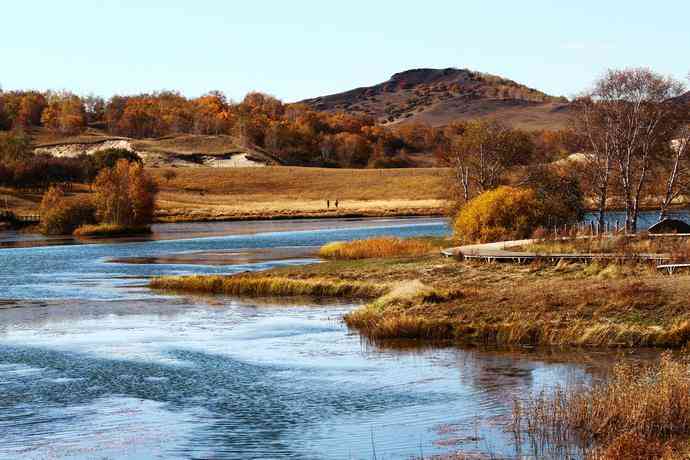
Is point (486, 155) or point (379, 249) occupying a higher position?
point (486, 155)

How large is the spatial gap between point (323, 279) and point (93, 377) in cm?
2009

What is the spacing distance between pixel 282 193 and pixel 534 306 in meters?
141

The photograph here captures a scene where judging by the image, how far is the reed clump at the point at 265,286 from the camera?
45.3m

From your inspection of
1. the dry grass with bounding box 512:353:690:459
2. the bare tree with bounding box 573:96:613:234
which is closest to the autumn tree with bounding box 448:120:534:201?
the bare tree with bounding box 573:96:613:234

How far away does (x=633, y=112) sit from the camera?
196 ft

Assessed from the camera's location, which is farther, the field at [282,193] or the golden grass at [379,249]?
the field at [282,193]

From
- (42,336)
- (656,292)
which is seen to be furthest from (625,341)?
(42,336)

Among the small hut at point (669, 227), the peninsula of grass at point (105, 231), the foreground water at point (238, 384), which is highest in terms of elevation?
the small hut at point (669, 227)

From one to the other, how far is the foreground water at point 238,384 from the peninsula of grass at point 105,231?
59.3 m

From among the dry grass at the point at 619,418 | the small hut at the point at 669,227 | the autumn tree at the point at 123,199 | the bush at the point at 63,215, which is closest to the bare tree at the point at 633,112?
the small hut at the point at 669,227

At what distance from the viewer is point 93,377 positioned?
1117 inches

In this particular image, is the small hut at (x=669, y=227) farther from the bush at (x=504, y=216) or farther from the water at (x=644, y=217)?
the water at (x=644, y=217)

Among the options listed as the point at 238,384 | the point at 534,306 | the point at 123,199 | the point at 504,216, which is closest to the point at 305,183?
the point at 123,199

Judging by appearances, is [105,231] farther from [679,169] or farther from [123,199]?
[679,169]
